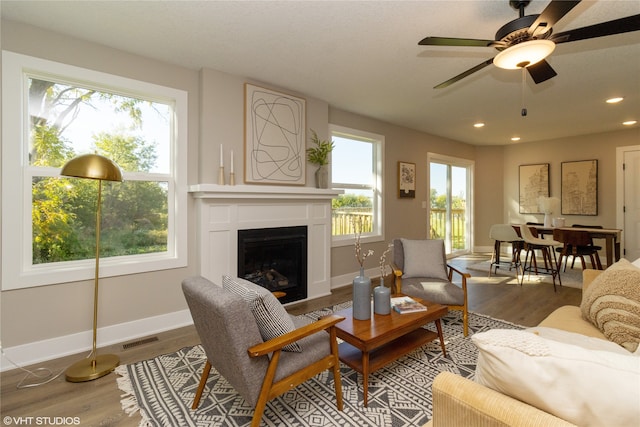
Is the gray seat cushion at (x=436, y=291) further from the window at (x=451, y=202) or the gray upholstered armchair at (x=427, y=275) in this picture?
the window at (x=451, y=202)

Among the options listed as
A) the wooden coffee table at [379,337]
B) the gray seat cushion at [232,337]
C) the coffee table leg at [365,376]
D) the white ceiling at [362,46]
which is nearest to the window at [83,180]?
the white ceiling at [362,46]

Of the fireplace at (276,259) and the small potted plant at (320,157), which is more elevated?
the small potted plant at (320,157)

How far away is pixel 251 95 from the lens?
3.35m

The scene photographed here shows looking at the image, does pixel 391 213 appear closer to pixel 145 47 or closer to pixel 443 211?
pixel 443 211

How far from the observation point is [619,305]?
169cm

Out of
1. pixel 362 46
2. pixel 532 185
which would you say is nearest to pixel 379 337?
pixel 362 46

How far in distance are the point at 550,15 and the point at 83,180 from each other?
347cm

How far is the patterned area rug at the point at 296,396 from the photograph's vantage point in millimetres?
1706

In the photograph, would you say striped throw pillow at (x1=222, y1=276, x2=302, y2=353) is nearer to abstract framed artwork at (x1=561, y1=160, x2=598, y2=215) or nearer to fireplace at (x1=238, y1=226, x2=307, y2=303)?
fireplace at (x1=238, y1=226, x2=307, y2=303)

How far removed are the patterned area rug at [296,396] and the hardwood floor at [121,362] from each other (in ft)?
0.34

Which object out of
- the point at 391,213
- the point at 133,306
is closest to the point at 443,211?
the point at 391,213

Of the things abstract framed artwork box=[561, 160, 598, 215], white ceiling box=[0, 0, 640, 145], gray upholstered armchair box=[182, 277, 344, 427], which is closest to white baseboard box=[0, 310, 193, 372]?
gray upholstered armchair box=[182, 277, 344, 427]

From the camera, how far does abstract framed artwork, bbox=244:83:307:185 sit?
336 centimetres

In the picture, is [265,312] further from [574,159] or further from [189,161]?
[574,159]
